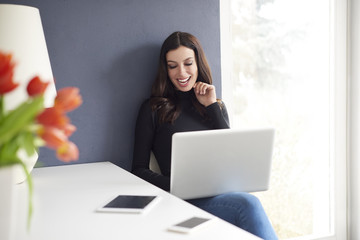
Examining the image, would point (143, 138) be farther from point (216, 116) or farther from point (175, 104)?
point (216, 116)

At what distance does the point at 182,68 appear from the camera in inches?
87.1

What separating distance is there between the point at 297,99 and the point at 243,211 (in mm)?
1391

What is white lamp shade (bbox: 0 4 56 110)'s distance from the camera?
1.58m

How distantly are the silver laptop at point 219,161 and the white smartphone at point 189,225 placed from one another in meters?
0.44

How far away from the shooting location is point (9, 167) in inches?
25.2

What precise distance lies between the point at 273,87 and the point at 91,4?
1.24m

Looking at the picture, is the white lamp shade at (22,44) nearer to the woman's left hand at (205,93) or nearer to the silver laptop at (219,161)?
the silver laptop at (219,161)

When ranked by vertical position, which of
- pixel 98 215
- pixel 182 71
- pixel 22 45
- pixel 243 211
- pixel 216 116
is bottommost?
pixel 243 211

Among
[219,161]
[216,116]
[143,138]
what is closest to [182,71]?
[216,116]

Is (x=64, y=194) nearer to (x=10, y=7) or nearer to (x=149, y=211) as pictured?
(x=149, y=211)

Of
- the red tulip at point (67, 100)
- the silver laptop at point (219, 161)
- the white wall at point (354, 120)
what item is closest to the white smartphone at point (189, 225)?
the silver laptop at point (219, 161)

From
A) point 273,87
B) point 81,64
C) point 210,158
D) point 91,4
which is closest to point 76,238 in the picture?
point 210,158

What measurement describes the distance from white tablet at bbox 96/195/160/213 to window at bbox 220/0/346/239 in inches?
51.8

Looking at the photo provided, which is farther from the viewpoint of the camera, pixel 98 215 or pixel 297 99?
pixel 297 99
